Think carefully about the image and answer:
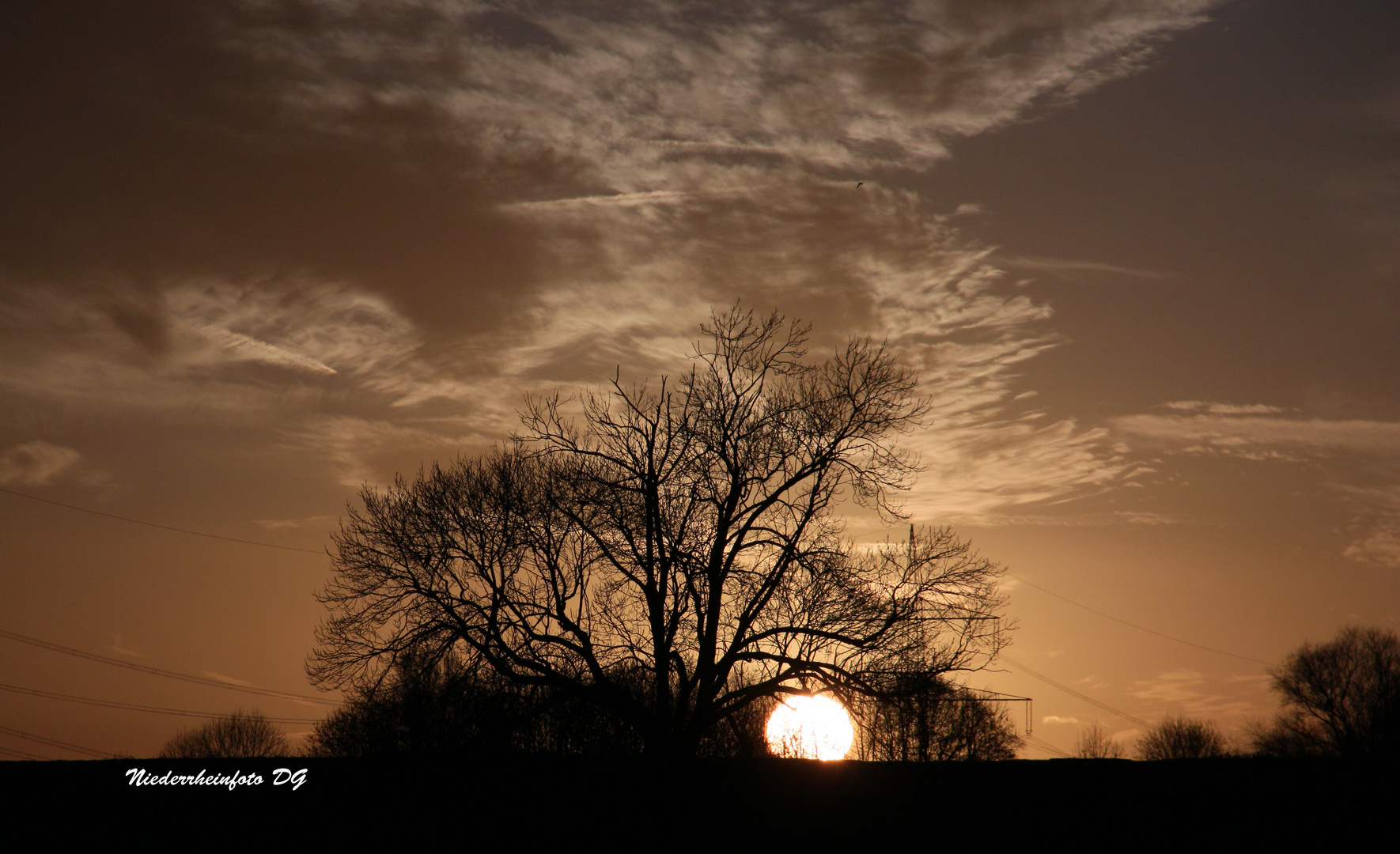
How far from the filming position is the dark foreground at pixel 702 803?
12.6 metres

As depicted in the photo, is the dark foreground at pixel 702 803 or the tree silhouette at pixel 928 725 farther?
the tree silhouette at pixel 928 725

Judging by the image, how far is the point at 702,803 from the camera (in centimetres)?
1376

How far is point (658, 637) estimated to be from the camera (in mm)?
20375

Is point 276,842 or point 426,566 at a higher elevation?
point 426,566

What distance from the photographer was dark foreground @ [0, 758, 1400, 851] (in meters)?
12.6

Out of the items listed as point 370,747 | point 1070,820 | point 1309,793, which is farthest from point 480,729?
point 1309,793

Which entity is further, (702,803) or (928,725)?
(928,725)

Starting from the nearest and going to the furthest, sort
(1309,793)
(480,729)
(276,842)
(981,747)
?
1. (276,842)
2. (1309,793)
3. (480,729)
4. (981,747)

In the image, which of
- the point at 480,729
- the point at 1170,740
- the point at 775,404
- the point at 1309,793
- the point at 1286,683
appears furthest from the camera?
the point at 1170,740

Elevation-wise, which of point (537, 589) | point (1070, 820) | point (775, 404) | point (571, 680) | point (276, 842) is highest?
point (775, 404)

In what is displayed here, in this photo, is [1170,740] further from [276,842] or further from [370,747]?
[276,842]

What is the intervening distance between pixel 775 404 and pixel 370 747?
38.4ft

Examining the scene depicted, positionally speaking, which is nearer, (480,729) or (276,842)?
(276,842)

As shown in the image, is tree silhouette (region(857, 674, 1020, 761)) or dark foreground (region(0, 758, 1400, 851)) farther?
tree silhouette (region(857, 674, 1020, 761))
